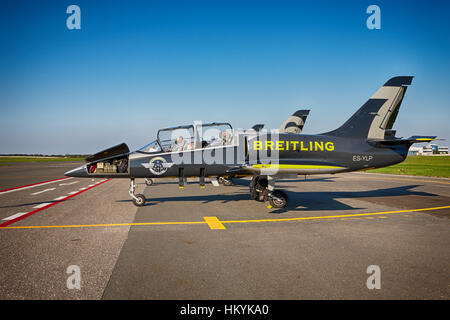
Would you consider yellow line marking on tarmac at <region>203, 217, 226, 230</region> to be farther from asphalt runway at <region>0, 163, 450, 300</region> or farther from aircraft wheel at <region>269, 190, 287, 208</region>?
aircraft wheel at <region>269, 190, 287, 208</region>

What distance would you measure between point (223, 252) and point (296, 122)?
21698 mm

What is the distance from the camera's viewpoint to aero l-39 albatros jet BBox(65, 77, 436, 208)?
9.98 metres

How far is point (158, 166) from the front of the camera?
1035 centimetres

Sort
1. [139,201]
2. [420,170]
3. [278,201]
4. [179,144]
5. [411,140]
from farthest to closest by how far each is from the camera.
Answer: [420,170]
[411,140]
[179,144]
[139,201]
[278,201]

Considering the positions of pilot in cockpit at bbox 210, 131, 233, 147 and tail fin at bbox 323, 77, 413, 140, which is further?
tail fin at bbox 323, 77, 413, 140

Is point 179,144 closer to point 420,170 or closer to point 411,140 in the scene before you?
point 411,140

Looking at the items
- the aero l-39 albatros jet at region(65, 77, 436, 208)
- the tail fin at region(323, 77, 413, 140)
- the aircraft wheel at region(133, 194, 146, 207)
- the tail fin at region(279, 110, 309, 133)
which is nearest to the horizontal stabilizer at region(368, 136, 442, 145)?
the aero l-39 albatros jet at region(65, 77, 436, 208)

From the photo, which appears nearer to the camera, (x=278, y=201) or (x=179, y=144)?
(x=278, y=201)

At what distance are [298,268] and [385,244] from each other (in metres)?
2.60

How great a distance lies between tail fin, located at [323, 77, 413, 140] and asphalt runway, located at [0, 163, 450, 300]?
3689 mm

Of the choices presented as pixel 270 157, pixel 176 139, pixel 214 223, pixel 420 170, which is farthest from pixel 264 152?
pixel 420 170

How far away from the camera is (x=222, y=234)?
657 cm
